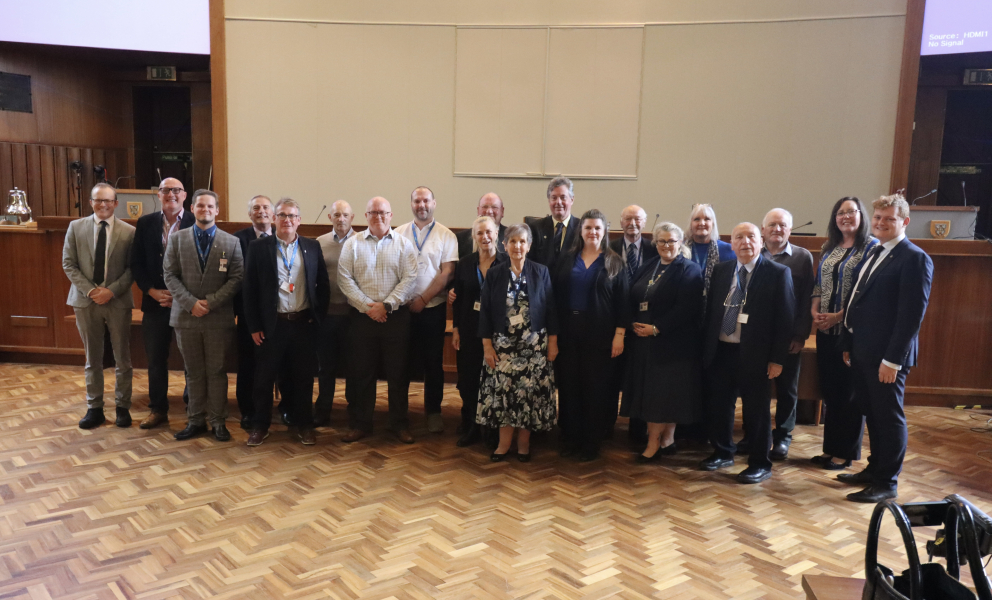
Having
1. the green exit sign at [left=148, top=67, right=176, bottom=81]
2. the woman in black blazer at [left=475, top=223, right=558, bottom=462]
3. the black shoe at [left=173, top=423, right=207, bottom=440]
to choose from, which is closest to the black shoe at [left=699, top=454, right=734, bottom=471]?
the woman in black blazer at [left=475, top=223, right=558, bottom=462]

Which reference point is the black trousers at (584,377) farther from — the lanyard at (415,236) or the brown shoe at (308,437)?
the brown shoe at (308,437)

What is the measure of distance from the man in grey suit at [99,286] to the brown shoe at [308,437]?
121 cm

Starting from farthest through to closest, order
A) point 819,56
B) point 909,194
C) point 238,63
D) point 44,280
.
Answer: point 909,194 → point 238,63 → point 819,56 → point 44,280

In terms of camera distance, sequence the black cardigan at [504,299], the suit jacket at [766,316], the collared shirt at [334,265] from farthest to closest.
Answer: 1. the collared shirt at [334,265]
2. the black cardigan at [504,299]
3. the suit jacket at [766,316]


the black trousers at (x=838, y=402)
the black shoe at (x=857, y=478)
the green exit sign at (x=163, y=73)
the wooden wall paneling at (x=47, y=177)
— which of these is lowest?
the black shoe at (x=857, y=478)

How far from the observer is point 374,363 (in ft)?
13.3

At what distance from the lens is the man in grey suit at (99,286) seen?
4.16m

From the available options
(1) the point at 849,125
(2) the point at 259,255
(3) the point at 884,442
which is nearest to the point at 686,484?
(3) the point at 884,442

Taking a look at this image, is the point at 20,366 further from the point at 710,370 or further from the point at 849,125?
the point at 849,125

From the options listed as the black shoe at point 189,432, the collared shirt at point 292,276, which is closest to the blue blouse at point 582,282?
the collared shirt at point 292,276

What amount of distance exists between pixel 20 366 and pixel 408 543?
486 centimetres

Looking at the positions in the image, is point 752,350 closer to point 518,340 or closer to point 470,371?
point 518,340

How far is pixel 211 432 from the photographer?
13.7ft

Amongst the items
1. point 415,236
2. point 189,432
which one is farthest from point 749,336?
point 189,432
